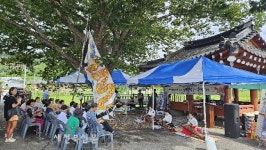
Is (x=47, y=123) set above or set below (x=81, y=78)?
below

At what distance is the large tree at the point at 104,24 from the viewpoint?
9820 mm

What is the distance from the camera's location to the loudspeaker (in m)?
10.3

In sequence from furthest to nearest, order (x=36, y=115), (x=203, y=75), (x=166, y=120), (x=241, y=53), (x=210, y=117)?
(x=241, y=53), (x=210, y=117), (x=166, y=120), (x=36, y=115), (x=203, y=75)

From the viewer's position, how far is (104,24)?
11359 millimetres

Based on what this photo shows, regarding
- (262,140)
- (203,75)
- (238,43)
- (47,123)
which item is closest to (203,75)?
(203,75)

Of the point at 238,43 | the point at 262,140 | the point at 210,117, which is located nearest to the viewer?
the point at 262,140

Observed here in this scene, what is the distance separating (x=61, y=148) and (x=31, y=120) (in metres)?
2.30

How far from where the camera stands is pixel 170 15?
12141 mm

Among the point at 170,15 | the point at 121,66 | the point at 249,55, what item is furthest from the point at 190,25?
the point at 121,66

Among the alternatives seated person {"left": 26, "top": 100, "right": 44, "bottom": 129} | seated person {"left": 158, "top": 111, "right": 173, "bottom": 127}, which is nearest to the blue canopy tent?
seated person {"left": 158, "top": 111, "right": 173, "bottom": 127}

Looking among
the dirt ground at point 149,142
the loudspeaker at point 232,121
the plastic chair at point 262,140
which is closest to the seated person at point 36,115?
the dirt ground at point 149,142

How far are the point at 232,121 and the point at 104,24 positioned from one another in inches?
256

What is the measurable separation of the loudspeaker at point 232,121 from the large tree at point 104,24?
371 centimetres

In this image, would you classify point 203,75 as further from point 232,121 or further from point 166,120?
point 166,120
